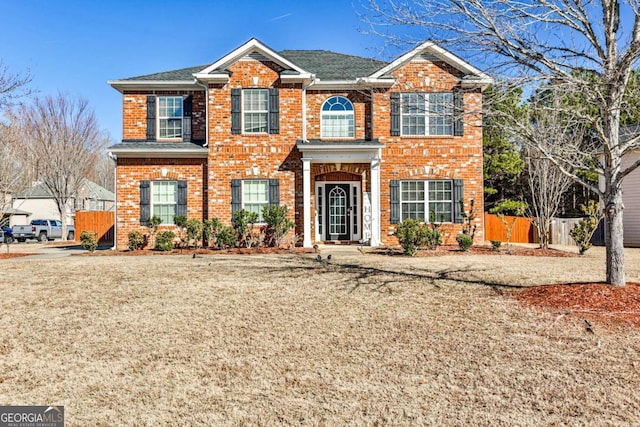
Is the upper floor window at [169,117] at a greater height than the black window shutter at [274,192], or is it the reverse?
the upper floor window at [169,117]

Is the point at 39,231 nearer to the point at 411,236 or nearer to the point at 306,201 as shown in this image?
the point at 306,201

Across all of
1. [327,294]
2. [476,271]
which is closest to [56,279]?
[327,294]

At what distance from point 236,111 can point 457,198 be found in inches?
327

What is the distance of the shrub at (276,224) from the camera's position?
547 inches

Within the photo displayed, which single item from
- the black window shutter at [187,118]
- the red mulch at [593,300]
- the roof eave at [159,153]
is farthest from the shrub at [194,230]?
the red mulch at [593,300]

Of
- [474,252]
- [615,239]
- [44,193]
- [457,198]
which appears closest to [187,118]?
[457,198]

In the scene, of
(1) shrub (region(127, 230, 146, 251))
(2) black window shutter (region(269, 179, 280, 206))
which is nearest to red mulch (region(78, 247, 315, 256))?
(1) shrub (region(127, 230, 146, 251))

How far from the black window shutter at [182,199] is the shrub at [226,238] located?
2012 millimetres

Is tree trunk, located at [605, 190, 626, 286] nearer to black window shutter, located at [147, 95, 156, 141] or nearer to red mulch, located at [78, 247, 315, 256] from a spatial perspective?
red mulch, located at [78, 247, 315, 256]

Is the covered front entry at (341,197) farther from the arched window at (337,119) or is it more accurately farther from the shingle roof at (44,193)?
the shingle roof at (44,193)

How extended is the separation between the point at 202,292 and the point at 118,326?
5.94ft

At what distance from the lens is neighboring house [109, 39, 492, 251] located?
1466 cm

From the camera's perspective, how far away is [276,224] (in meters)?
13.9

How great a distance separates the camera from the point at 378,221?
1481 centimetres
